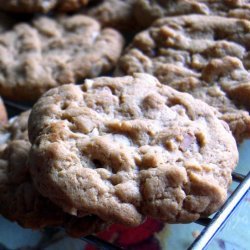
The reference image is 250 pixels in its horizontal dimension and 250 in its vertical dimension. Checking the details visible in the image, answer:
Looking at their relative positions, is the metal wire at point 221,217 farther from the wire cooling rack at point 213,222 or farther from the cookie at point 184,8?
the cookie at point 184,8

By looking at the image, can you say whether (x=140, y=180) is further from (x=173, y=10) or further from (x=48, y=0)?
(x=48, y=0)

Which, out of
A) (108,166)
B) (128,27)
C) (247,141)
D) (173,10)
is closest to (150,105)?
(108,166)

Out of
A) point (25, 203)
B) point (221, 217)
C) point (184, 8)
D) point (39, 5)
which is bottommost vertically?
point (25, 203)

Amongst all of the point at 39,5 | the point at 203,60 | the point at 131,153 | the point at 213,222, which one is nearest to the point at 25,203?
the point at 131,153

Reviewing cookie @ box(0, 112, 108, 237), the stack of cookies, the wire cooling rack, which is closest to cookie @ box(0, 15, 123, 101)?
the stack of cookies

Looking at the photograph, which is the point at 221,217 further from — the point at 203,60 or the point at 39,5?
the point at 39,5

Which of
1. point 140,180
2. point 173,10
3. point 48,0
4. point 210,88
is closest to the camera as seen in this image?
point 140,180
